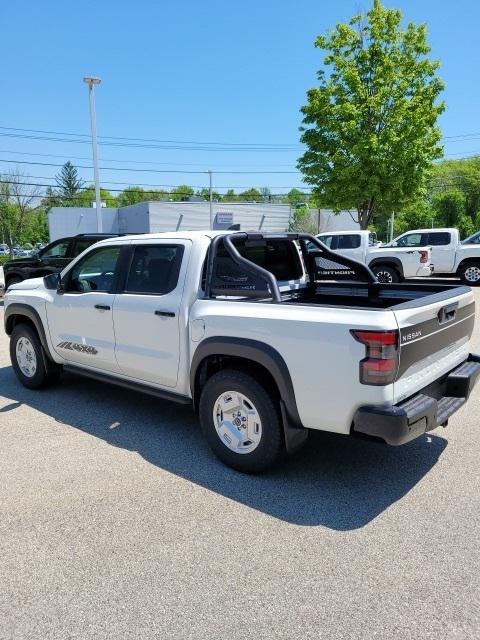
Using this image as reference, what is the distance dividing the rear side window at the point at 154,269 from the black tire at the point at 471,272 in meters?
14.7

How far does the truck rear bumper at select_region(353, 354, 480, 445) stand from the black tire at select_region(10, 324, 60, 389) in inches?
154

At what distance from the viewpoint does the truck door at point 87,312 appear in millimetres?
4738

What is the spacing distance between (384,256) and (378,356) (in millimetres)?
13804

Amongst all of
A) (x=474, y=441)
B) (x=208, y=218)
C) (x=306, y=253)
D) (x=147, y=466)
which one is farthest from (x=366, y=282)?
(x=208, y=218)

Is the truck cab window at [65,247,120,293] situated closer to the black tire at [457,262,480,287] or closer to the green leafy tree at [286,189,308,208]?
the black tire at [457,262,480,287]

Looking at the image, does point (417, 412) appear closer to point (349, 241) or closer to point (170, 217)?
point (349, 241)

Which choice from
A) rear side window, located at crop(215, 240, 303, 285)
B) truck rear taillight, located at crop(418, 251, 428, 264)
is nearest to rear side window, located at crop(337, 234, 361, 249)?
truck rear taillight, located at crop(418, 251, 428, 264)

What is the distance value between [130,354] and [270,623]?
2686 mm

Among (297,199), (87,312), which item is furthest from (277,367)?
(297,199)

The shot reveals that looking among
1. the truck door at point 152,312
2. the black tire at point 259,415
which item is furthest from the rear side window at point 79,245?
the black tire at point 259,415

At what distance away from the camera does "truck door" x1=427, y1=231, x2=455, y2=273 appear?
16.7m

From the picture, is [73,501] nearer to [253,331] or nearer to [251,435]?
[251,435]

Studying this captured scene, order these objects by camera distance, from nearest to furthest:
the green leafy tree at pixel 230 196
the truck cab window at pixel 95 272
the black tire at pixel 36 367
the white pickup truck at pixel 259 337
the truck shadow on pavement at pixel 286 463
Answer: the white pickup truck at pixel 259 337 < the truck shadow on pavement at pixel 286 463 < the truck cab window at pixel 95 272 < the black tire at pixel 36 367 < the green leafy tree at pixel 230 196

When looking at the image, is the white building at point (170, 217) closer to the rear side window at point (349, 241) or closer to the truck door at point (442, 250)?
the rear side window at point (349, 241)
